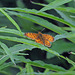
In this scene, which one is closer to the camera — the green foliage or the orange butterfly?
the green foliage

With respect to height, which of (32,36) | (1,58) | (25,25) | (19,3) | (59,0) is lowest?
(1,58)

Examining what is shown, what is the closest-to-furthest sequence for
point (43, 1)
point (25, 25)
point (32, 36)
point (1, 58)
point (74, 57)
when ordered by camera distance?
point (1, 58) → point (32, 36) → point (74, 57) → point (25, 25) → point (43, 1)

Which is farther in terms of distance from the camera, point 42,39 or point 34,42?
point 42,39

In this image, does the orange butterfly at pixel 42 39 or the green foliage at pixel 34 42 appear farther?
the orange butterfly at pixel 42 39

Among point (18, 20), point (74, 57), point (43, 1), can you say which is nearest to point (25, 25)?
point (18, 20)

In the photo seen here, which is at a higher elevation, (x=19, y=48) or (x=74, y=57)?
(x=74, y=57)

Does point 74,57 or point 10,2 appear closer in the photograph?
point 74,57

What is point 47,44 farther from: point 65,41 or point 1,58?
point 65,41

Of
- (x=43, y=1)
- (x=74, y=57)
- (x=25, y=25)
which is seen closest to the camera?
(x=74, y=57)
